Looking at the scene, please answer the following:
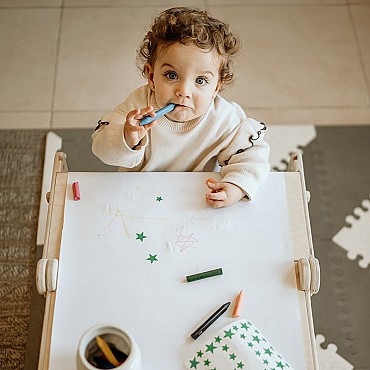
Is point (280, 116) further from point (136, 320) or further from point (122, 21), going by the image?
point (136, 320)

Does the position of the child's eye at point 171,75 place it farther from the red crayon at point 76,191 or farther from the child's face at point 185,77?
the red crayon at point 76,191

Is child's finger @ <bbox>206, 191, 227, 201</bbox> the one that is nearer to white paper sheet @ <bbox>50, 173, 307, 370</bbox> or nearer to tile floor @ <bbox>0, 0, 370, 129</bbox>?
white paper sheet @ <bbox>50, 173, 307, 370</bbox>

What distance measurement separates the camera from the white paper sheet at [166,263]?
2.77 feet

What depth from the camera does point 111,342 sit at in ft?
2.42

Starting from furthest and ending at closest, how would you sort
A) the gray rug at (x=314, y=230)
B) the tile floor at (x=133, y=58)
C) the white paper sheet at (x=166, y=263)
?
the tile floor at (x=133, y=58) → the gray rug at (x=314, y=230) → the white paper sheet at (x=166, y=263)

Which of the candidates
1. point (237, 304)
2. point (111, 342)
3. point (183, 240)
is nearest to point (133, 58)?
point (183, 240)

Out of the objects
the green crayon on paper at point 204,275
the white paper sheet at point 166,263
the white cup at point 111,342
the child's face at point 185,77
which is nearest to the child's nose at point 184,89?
the child's face at point 185,77

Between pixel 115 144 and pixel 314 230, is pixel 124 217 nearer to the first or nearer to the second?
pixel 115 144

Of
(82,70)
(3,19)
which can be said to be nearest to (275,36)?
(82,70)

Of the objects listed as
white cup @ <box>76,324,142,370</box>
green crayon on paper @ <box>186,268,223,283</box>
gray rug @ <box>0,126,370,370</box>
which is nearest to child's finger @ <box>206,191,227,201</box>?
green crayon on paper @ <box>186,268,223,283</box>

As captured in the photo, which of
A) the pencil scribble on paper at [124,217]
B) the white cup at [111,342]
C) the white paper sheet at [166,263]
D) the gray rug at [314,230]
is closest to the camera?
the white cup at [111,342]

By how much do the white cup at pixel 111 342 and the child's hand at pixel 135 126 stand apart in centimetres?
32

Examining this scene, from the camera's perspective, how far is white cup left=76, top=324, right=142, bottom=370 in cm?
70

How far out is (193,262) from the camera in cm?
91
